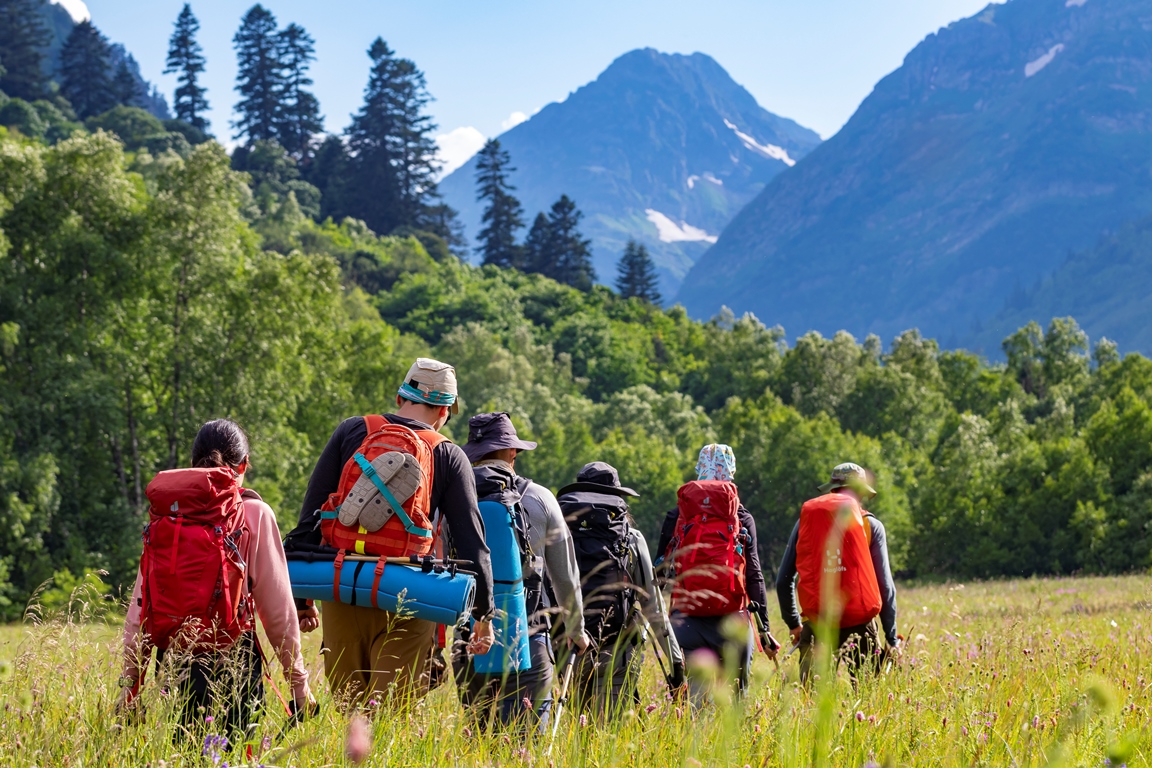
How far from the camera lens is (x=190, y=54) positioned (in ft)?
465

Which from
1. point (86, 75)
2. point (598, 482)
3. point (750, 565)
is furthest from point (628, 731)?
point (86, 75)

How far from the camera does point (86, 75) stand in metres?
129

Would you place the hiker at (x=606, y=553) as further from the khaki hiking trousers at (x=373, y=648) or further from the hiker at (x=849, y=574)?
the khaki hiking trousers at (x=373, y=648)

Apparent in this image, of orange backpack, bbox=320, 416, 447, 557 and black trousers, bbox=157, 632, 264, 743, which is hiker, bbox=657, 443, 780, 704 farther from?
black trousers, bbox=157, 632, 264, 743

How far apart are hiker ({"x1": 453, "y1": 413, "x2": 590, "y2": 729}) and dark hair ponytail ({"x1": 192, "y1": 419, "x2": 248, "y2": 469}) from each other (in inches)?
46.0

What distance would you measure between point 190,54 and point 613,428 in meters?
93.2

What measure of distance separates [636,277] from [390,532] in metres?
124

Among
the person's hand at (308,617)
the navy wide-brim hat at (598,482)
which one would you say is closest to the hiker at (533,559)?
the navy wide-brim hat at (598,482)

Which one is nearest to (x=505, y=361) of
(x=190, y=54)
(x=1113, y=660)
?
(x=1113, y=660)

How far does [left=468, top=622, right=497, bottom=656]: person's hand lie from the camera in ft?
13.2

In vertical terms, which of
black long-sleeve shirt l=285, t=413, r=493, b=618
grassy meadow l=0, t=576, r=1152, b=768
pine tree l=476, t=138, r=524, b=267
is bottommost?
grassy meadow l=0, t=576, r=1152, b=768

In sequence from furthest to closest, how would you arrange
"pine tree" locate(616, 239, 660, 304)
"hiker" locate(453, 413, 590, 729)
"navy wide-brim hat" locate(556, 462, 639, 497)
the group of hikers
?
"pine tree" locate(616, 239, 660, 304) < "navy wide-brim hat" locate(556, 462, 639, 497) < "hiker" locate(453, 413, 590, 729) < the group of hikers

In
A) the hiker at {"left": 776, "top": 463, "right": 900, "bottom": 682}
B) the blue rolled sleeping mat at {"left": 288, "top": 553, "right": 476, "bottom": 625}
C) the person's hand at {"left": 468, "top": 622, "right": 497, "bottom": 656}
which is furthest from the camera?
the hiker at {"left": 776, "top": 463, "right": 900, "bottom": 682}

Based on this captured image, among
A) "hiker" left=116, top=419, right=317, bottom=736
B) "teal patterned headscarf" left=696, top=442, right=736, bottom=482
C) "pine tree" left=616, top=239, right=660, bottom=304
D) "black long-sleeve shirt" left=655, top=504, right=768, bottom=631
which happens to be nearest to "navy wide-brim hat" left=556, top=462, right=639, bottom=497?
"black long-sleeve shirt" left=655, top=504, right=768, bottom=631
